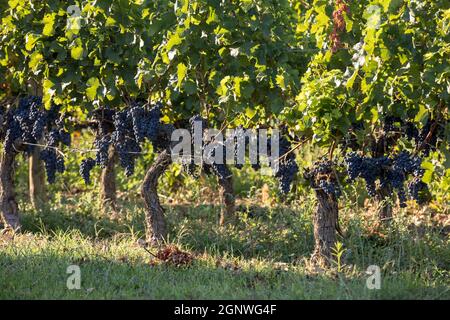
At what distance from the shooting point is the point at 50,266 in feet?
21.1

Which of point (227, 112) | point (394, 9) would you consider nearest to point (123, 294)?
point (227, 112)

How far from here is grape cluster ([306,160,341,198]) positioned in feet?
20.6

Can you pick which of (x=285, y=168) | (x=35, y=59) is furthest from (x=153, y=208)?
(x=35, y=59)

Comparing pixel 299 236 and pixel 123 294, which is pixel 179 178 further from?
pixel 123 294

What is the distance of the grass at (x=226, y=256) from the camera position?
5812mm

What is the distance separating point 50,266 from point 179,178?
3248 mm

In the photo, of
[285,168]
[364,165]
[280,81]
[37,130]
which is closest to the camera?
[364,165]

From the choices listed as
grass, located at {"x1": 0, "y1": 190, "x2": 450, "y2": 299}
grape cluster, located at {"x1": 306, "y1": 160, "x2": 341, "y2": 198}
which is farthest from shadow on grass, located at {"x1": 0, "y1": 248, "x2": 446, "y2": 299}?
grape cluster, located at {"x1": 306, "y1": 160, "x2": 341, "y2": 198}

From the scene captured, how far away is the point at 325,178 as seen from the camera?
639 centimetres

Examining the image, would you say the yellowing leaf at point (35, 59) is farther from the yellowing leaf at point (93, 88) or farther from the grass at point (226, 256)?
the grass at point (226, 256)

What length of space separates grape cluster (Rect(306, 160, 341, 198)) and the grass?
21.0 inches

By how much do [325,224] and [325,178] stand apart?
1.18 feet

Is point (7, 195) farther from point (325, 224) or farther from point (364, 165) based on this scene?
point (364, 165)

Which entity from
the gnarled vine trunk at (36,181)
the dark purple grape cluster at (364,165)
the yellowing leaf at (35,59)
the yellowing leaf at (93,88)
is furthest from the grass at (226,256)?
the yellowing leaf at (35,59)
